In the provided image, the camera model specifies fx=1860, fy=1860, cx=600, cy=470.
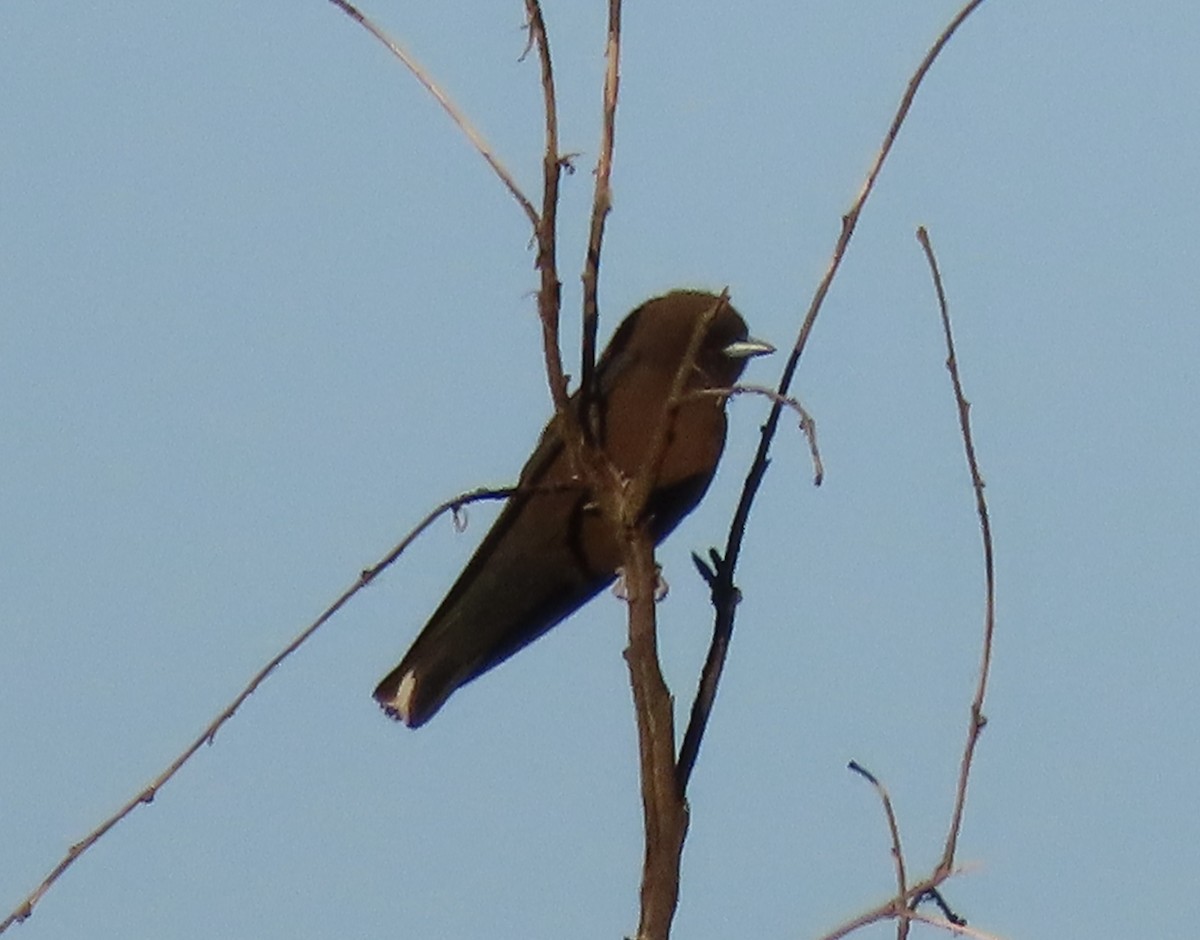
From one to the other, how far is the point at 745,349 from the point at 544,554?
0.54 meters

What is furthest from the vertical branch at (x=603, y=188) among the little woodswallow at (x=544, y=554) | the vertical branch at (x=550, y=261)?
the little woodswallow at (x=544, y=554)

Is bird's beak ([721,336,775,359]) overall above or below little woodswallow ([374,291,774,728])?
above

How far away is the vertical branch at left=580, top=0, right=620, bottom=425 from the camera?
188cm

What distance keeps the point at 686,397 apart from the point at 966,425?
32 cm

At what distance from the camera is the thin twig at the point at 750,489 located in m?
2.01

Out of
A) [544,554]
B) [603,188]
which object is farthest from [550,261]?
[544,554]

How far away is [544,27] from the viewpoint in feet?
6.33

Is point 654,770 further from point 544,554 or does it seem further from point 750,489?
point 544,554

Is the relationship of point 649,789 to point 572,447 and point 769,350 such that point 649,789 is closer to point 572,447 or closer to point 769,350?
point 572,447

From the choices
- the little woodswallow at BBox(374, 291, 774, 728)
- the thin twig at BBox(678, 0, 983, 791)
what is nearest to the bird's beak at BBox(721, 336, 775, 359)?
the little woodswallow at BBox(374, 291, 774, 728)

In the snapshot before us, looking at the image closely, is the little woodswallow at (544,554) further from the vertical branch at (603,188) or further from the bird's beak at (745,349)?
the vertical branch at (603,188)

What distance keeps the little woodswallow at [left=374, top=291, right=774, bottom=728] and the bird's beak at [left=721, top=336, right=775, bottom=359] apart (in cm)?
11

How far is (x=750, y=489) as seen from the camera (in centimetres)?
210

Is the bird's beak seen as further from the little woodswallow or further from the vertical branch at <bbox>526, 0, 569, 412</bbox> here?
the vertical branch at <bbox>526, 0, 569, 412</bbox>
